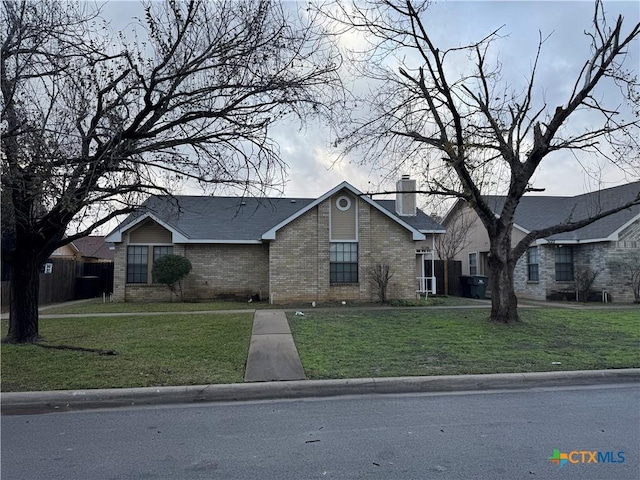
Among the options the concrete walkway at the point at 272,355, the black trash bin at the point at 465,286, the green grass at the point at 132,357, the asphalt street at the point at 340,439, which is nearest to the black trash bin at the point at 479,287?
the black trash bin at the point at 465,286

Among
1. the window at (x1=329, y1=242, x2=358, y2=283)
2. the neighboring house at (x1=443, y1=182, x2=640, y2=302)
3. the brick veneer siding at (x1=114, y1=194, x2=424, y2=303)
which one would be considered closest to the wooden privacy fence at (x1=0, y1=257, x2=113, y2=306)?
the brick veneer siding at (x1=114, y1=194, x2=424, y2=303)

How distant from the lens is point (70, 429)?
516 cm

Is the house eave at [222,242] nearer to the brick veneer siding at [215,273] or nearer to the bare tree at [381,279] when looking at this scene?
the brick veneer siding at [215,273]

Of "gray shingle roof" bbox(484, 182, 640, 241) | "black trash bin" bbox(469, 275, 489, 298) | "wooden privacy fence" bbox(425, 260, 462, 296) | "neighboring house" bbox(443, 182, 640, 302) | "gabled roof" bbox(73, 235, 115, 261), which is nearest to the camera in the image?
"neighboring house" bbox(443, 182, 640, 302)

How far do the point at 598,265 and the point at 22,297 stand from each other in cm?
2021

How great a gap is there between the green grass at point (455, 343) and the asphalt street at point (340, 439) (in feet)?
3.92

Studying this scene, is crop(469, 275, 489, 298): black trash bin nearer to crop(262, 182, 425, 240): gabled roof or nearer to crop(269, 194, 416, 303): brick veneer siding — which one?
crop(269, 194, 416, 303): brick veneer siding

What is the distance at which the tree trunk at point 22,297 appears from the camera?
918 cm

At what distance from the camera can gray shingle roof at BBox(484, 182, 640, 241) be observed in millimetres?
19438

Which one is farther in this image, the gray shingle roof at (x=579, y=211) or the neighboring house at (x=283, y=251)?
the gray shingle roof at (x=579, y=211)

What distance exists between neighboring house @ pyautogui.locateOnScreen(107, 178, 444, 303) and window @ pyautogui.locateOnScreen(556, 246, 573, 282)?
5.56 meters

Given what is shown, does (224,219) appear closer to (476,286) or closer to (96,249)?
(476,286)

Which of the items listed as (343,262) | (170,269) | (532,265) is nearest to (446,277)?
(532,265)

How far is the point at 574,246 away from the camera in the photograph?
20516 mm
